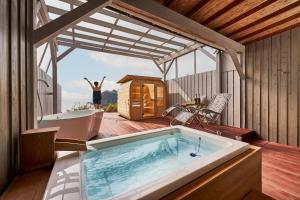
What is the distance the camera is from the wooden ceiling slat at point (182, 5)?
2558 millimetres

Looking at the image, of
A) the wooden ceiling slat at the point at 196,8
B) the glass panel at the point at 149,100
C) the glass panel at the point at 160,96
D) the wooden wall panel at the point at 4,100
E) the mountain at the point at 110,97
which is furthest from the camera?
the mountain at the point at 110,97

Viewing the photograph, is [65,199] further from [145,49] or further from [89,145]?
[145,49]

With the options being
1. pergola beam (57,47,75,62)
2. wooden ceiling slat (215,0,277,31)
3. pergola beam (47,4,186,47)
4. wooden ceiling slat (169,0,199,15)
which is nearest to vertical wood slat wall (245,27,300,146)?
wooden ceiling slat (215,0,277,31)

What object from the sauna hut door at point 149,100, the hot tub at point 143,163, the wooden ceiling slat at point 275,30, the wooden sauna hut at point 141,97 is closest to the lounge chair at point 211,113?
the hot tub at point 143,163

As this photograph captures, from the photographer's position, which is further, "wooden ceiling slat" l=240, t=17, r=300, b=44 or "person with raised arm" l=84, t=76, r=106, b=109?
"person with raised arm" l=84, t=76, r=106, b=109

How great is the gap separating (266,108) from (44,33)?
460 centimetres

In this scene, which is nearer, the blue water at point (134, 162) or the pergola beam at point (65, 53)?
the blue water at point (134, 162)

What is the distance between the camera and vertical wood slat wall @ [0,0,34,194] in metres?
1.00

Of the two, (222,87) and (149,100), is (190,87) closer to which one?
(222,87)

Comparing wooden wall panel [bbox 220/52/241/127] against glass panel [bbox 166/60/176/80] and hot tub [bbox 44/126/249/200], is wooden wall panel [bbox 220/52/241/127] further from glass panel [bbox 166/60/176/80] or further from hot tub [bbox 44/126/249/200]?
glass panel [bbox 166/60/176/80]

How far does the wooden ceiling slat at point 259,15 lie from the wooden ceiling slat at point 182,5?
3.84ft

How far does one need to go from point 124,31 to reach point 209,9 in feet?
8.92

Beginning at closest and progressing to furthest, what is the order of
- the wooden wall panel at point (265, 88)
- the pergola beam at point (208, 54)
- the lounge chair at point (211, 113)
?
the wooden wall panel at point (265, 88), the lounge chair at point (211, 113), the pergola beam at point (208, 54)

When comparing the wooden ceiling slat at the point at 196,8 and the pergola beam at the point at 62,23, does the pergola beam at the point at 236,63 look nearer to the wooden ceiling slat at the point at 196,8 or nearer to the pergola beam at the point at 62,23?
the wooden ceiling slat at the point at 196,8
